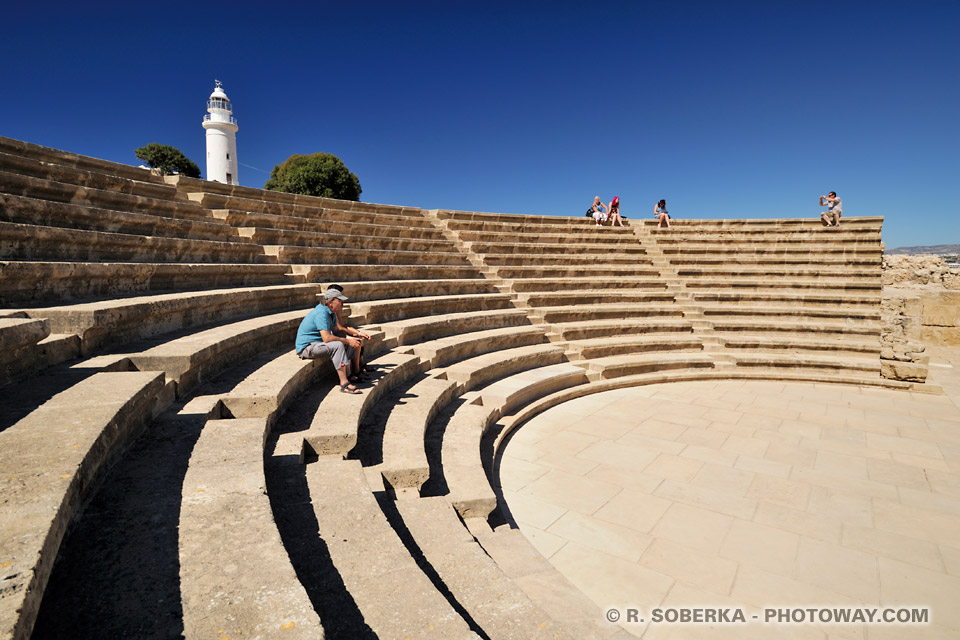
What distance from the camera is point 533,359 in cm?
827

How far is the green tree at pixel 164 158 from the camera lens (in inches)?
1309

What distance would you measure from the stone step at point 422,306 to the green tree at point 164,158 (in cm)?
3149

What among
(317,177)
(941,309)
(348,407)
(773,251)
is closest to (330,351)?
(348,407)

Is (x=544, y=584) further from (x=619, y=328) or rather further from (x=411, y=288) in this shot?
(x=619, y=328)

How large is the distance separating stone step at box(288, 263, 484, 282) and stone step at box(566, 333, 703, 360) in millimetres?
2796

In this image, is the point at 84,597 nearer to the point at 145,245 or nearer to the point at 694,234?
the point at 145,245

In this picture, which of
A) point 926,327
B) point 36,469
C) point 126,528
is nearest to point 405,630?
point 126,528

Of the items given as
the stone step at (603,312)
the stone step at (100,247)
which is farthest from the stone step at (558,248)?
the stone step at (100,247)

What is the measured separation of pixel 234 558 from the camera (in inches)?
76.0

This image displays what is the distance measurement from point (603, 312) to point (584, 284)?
45.0 inches

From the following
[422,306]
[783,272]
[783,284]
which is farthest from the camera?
[783,272]

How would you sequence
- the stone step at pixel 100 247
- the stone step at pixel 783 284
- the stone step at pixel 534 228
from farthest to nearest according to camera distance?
the stone step at pixel 534 228 < the stone step at pixel 783 284 < the stone step at pixel 100 247

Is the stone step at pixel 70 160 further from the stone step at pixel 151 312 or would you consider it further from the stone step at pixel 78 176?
the stone step at pixel 151 312

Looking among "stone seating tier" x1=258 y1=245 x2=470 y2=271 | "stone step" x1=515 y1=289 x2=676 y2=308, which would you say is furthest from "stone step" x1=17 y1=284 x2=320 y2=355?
"stone step" x1=515 y1=289 x2=676 y2=308
